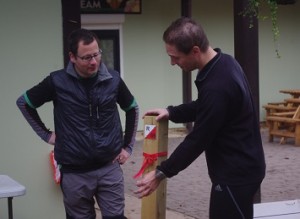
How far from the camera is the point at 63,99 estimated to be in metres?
4.06

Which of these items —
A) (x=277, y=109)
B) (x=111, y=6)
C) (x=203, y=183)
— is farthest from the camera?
(x=277, y=109)

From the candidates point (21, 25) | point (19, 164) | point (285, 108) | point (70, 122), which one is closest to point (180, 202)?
point (19, 164)

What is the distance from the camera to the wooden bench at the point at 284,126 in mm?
11581

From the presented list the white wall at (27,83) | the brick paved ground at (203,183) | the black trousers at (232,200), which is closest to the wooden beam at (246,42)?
the brick paved ground at (203,183)

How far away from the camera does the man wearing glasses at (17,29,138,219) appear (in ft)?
13.1

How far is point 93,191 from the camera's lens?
13.7 feet

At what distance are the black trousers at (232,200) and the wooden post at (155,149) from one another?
0.42 meters

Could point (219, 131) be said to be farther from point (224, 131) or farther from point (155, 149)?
point (155, 149)

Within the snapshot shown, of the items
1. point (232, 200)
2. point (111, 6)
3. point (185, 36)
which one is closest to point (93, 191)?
point (232, 200)

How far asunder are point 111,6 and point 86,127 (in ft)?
27.9

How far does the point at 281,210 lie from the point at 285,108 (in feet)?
27.5

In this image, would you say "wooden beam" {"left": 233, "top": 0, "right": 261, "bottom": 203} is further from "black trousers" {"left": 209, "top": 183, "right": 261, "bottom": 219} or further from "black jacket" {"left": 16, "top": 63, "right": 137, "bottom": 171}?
"black trousers" {"left": 209, "top": 183, "right": 261, "bottom": 219}

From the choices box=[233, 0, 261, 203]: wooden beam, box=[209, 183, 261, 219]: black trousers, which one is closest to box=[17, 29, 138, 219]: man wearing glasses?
box=[209, 183, 261, 219]: black trousers

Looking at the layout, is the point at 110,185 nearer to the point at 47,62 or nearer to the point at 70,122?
the point at 70,122
